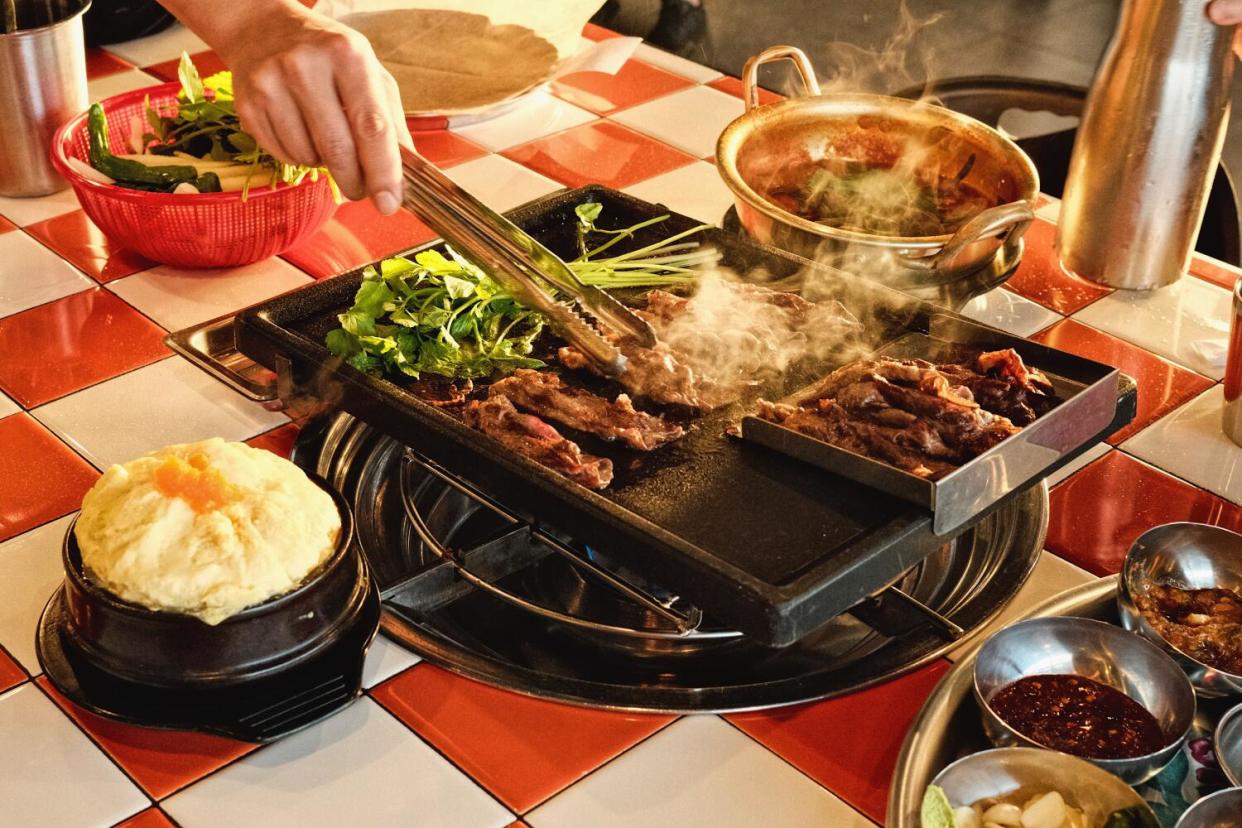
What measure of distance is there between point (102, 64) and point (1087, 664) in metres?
2.71

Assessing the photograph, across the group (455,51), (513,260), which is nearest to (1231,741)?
(513,260)

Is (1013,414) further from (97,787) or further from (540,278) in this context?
(97,787)

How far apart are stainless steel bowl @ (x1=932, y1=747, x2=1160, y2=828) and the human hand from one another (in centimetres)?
105

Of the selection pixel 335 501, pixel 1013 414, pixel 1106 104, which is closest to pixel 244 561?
pixel 335 501

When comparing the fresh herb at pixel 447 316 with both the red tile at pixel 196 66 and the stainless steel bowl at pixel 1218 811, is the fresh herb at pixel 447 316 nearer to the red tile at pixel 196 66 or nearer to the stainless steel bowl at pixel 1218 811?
the stainless steel bowl at pixel 1218 811

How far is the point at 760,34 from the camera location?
5832 millimetres

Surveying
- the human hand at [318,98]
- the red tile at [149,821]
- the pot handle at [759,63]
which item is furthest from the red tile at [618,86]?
the red tile at [149,821]

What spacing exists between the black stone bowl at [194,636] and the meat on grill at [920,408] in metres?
0.67

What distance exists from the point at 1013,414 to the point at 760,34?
436 cm

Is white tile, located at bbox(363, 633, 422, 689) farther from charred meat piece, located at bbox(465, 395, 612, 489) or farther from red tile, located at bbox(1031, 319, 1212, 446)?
red tile, located at bbox(1031, 319, 1212, 446)

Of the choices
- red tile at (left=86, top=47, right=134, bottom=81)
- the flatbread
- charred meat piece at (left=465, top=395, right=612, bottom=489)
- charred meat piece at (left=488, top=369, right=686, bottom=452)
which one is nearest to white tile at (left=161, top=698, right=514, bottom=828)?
charred meat piece at (left=465, top=395, right=612, bottom=489)

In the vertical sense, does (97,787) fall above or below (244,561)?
below

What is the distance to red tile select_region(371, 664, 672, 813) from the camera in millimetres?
1483

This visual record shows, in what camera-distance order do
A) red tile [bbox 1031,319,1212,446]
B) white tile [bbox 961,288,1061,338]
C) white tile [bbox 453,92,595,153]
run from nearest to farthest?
red tile [bbox 1031,319,1212,446], white tile [bbox 961,288,1061,338], white tile [bbox 453,92,595,153]
